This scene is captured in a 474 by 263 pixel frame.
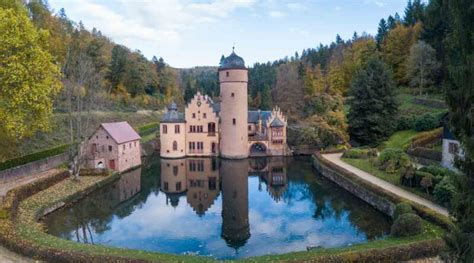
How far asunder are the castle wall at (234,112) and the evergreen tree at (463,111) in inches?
1291

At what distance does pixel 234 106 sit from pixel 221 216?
21.2 metres

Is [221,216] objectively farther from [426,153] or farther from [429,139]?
[429,139]

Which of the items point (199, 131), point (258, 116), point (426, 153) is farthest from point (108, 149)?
point (426, 153)

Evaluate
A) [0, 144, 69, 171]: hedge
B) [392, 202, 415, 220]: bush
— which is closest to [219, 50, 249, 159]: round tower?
[0, 144, 69, 171]: hedge

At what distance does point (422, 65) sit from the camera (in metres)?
49.4

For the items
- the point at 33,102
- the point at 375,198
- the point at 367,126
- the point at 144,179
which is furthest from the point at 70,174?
the point at 367,126

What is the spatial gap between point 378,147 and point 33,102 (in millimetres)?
32164

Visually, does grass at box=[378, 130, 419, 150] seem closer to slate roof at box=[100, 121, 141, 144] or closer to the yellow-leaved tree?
slate roof at box=[100, 121, 141, 144]

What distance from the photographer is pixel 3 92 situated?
811 inches

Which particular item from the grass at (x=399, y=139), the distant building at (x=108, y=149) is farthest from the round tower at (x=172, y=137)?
the grass at (x=399, y=139)

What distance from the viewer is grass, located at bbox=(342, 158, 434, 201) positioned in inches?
894

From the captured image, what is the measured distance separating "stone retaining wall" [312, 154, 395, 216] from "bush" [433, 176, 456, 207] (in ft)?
7.50

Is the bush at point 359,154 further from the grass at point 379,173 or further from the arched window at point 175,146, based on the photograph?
the arched window at point 175,146

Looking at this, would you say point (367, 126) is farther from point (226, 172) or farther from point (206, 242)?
point (206, 242)
